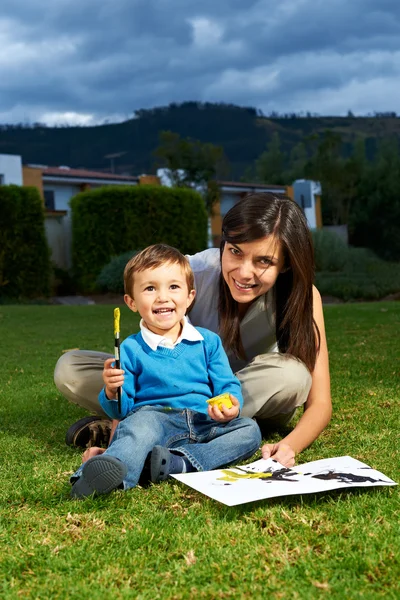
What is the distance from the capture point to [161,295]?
3021 mm

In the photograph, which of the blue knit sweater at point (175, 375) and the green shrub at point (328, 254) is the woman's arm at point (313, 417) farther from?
the green shrub at point (328, 254)

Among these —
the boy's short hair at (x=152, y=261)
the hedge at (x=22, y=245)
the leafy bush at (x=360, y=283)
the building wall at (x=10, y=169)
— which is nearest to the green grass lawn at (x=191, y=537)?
the boy's short hair at (x=152, y=261)

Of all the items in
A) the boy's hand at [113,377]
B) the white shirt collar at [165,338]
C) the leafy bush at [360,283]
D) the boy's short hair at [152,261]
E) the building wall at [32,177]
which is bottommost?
the leafy bush at [360,283]

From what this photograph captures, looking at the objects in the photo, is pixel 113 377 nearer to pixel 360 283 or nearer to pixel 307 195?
pixel 360 283

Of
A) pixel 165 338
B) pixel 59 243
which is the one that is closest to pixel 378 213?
pixel 59 243

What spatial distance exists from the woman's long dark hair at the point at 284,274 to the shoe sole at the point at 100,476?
1098mm

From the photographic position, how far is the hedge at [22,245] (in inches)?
694

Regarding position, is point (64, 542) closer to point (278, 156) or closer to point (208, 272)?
point (208, 272)

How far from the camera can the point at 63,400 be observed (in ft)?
16.0

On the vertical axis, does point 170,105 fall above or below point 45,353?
above

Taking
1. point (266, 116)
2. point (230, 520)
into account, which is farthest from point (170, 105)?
point (230, 520)

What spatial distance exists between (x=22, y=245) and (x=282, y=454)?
51.6 feet

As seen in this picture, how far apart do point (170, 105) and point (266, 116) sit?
56.9ft

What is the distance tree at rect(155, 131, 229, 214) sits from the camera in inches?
1135
